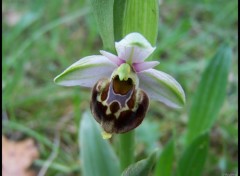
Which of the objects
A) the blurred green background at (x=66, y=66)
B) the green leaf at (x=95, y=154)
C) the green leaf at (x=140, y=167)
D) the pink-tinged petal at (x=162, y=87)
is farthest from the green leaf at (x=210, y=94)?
the green leaf at (x=140, y=167)

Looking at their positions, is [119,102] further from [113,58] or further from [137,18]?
[137,18]

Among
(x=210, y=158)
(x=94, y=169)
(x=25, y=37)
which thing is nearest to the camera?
(x=94, y=169)

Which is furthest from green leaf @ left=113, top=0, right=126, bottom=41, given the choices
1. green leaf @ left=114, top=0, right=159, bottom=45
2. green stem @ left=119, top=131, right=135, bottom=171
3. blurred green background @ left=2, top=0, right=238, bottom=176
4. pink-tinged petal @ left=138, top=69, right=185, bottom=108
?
blurred green background @ left=2, top=0, right=238, bottom=176

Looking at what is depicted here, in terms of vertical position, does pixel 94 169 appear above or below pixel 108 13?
below

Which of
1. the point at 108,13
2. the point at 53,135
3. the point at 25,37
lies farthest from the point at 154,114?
the point at 108,13

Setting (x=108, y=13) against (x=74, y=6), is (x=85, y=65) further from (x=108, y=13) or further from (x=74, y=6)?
(x=74, y=6)

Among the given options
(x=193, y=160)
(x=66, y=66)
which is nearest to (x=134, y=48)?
(x=193, y=160)

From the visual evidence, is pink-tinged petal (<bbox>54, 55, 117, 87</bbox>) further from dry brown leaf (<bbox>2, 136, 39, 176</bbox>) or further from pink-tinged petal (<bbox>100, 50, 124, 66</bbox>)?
dry brown leaf (<bbox>2, 136, 39, 176</bbox>)

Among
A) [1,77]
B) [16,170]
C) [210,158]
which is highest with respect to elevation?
[1,77]
